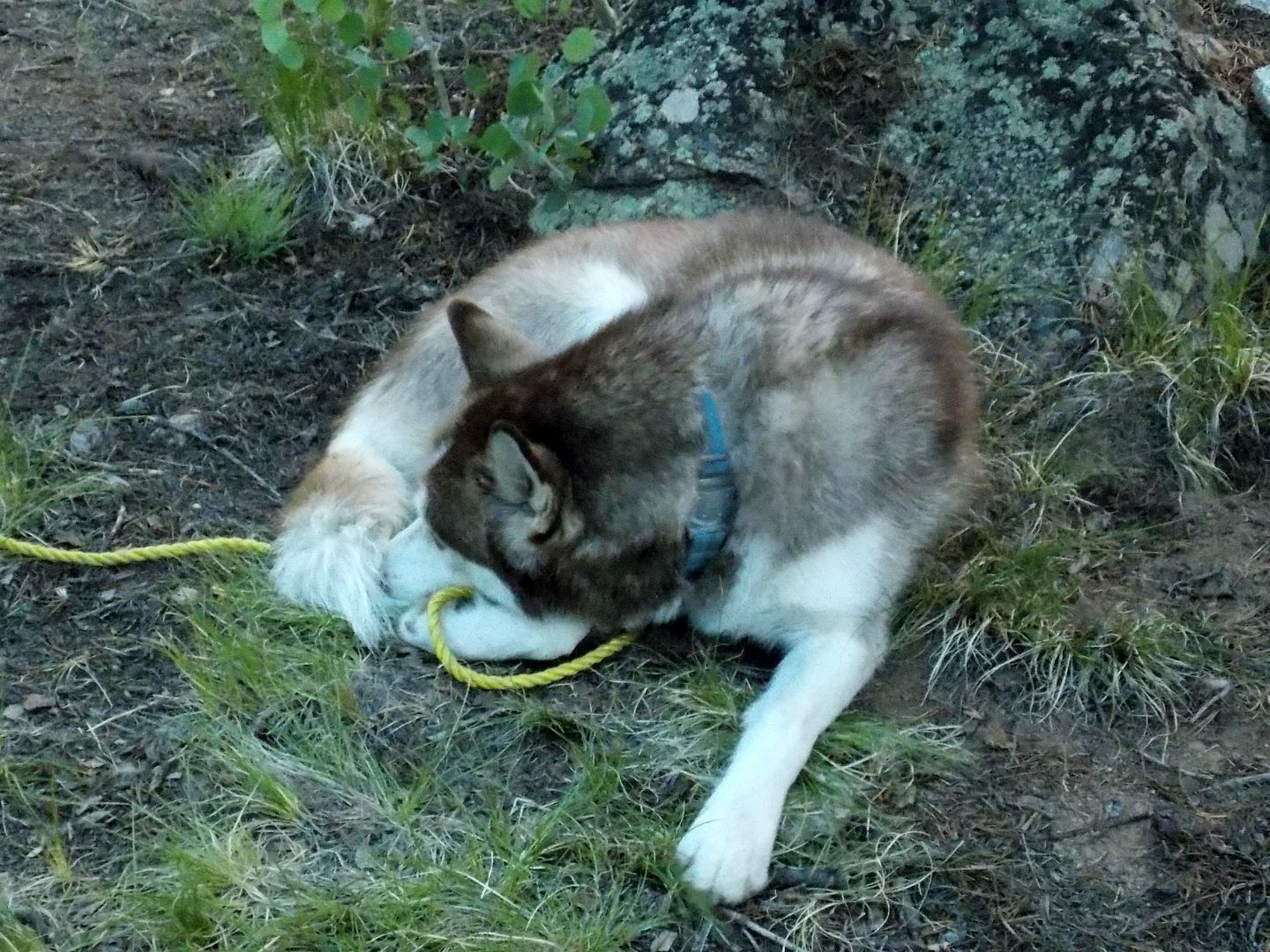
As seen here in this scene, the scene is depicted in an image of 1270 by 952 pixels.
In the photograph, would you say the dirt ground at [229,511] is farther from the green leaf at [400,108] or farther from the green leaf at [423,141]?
the green leaf at [423,141]

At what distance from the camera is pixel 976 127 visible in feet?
14.6

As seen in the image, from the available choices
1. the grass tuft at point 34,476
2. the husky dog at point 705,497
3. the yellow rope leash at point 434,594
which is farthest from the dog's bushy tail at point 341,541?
the grass tuft at point 34,476

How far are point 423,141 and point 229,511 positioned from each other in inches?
58.1

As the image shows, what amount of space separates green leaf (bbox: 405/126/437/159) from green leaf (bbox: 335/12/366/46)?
1.27 ft

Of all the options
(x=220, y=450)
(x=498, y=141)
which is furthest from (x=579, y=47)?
(x=220, y=450)

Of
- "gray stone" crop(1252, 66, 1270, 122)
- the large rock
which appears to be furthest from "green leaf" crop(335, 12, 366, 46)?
"gray stone" crop(1252, 66, 1270, 122)

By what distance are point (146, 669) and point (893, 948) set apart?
1.83 metres

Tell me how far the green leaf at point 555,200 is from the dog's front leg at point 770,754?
2.10 meters

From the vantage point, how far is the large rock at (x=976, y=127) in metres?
4.14

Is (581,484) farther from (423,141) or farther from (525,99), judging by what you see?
(423,141)

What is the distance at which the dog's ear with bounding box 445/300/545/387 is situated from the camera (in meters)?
3.07

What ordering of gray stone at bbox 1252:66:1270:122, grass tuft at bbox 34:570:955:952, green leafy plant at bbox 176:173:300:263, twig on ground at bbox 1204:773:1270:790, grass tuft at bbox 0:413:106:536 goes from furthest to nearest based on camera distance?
green leafy plant at bbox 176:173:300:263, gray stone at bbox 1252:66:1270:122, grass tuft at bbox 0:413:106:536, twig on ground at bbox 1204:773:1270:790, grass tuft at bbox 34:570:955:952

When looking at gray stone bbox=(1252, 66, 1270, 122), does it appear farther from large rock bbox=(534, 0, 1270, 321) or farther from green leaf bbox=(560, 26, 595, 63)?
green leaf bbox=(560, 26, 595, 63)

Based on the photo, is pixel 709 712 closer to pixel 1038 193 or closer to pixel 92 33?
pixel 1038 193
